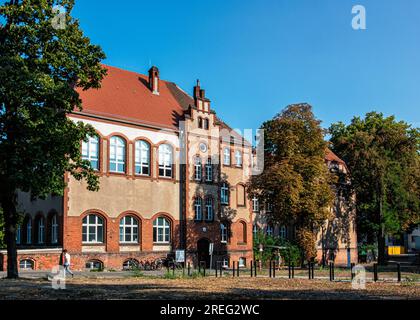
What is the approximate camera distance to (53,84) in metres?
22.0

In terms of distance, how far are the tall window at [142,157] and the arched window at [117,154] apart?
3.40 ft

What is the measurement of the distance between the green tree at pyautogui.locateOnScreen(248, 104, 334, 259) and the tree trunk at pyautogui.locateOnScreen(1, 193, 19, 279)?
18908 mm

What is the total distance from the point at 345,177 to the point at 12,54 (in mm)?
36916

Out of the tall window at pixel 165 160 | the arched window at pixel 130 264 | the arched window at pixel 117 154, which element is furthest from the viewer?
the tall window at pixel 165 160

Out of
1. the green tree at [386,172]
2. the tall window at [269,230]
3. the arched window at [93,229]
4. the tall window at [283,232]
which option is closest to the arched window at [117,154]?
the arched window at [93,229]

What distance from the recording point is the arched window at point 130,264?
34.9 m

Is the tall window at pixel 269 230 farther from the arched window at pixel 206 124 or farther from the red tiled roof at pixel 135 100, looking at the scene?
the red tiled roof at pixel 135 100

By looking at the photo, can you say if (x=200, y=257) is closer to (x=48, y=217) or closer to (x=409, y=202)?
(x=48, y=217)

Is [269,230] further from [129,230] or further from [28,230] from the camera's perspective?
[28,230]

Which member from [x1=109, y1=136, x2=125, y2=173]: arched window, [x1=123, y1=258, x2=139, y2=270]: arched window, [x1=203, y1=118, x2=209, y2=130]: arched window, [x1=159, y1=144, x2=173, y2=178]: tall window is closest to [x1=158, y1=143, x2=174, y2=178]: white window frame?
[x1=159, y1=144, x2=173, y2=178]: tall window

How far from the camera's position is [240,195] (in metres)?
43.8

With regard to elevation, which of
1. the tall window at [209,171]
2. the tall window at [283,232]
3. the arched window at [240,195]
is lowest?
the tall window at [283,232]

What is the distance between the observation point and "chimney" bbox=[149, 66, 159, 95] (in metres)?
42.4
